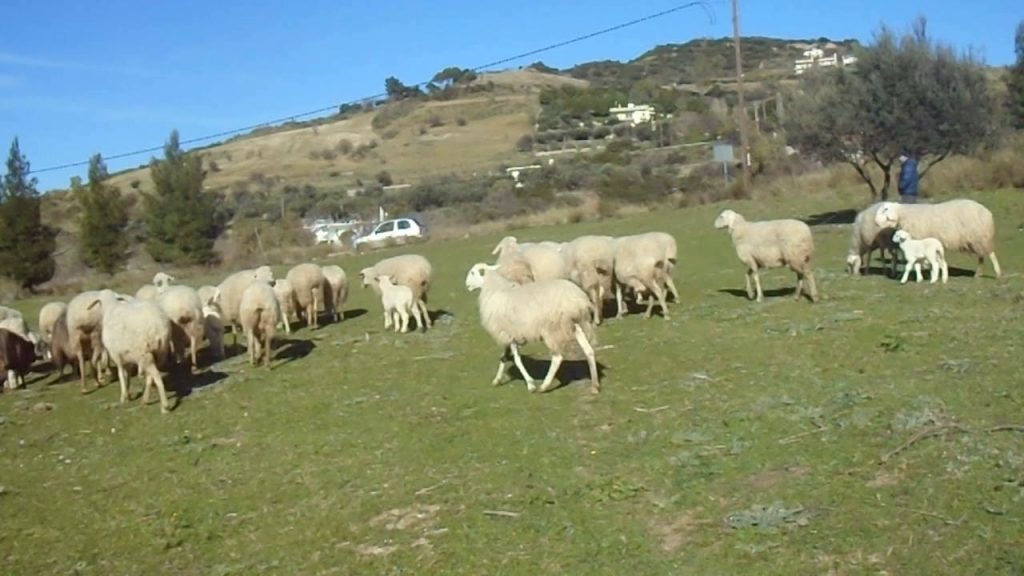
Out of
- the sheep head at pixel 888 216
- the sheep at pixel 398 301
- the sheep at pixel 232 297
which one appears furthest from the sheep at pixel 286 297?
the sheep head at pixel 888 216

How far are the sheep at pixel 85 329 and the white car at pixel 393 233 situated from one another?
91.7ft

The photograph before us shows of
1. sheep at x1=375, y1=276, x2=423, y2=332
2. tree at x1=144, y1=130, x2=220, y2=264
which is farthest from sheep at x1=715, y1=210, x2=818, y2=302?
tree at x1=144, y1=130, x2=220, y2=264

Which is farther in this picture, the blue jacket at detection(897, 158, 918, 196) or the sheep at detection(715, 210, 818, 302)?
the blue jacket at detection(897, 158, 918, 196)

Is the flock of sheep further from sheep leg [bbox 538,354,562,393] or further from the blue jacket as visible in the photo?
the blue jacket

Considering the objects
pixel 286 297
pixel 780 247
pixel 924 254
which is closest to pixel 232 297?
pixel 286 297

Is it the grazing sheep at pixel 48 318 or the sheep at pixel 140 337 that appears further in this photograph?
the grazing sheep at pixel 48 318

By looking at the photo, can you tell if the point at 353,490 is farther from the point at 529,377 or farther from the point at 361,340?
the point at 361,340

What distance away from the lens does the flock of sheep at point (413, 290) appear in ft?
45.4

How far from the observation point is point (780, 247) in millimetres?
17078

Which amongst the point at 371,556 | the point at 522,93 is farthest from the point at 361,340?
the point at 522,93

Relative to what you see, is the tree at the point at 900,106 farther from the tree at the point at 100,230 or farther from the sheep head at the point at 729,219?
the tree at the point at 100,230

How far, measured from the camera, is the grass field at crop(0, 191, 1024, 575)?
289 inches

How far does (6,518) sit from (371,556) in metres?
4.25

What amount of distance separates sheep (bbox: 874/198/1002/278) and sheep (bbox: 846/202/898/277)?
319 millimetres
